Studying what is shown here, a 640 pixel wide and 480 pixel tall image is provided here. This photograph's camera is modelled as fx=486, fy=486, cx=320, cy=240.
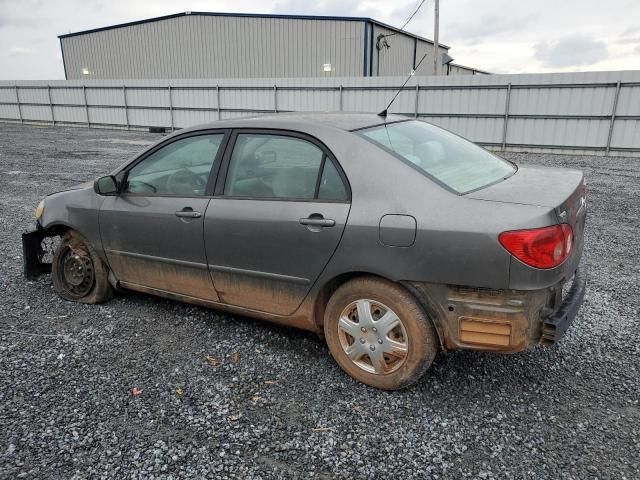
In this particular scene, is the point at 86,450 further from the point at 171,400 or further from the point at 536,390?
the point at 536,390

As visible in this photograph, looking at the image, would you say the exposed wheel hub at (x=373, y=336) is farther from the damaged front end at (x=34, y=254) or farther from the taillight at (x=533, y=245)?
the damaged front end at (x=34, y=254)

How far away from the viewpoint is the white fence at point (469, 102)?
46.4ft

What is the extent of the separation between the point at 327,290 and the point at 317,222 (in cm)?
43

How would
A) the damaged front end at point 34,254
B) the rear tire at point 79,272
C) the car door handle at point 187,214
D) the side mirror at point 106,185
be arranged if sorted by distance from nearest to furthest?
the car door handle at point 187,214
the side mirror at point 106,185
the rear tire at point 79,272
the damaged front end at point 34,254

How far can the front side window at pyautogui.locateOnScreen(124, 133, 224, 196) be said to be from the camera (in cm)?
339

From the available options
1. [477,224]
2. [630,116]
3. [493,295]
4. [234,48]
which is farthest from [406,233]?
[234,48]

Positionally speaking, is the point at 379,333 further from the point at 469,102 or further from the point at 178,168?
the point at 469,102

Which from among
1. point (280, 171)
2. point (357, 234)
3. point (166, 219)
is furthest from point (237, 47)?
point (357, 234)

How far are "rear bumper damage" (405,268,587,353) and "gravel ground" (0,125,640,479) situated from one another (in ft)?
1.46

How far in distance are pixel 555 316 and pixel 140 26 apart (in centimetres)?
3343

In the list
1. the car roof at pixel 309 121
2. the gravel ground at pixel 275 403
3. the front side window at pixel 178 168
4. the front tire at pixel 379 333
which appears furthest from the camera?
the front side window at pixel 178 168

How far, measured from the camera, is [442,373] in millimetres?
3023

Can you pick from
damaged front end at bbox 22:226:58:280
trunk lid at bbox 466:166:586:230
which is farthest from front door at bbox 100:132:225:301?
trunk lid at bbox 466:166:586:230

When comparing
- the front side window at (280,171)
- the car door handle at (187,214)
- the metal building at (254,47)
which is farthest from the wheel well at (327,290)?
the metal building at (254,47)
